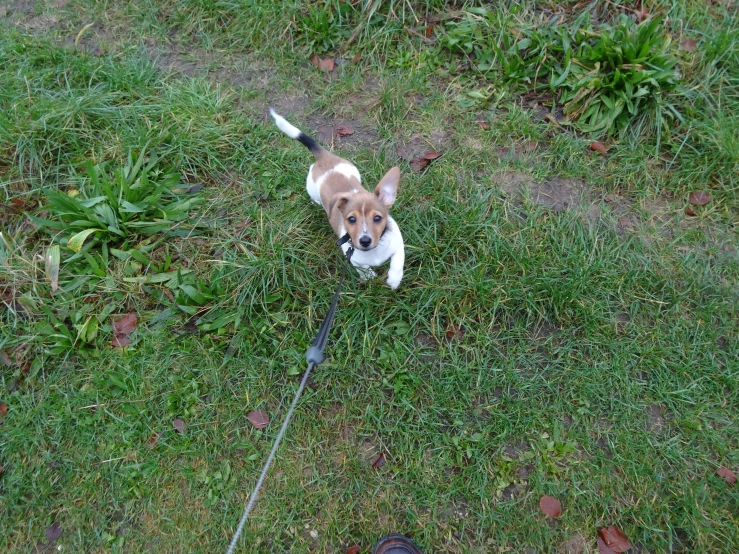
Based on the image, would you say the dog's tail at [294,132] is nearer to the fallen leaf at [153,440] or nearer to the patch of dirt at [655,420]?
the fallen leaf at [153,440]

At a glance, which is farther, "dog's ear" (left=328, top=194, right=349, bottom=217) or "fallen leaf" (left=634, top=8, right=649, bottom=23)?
"fallen leaf" (left=634, top=8, right=649, bottom=23)

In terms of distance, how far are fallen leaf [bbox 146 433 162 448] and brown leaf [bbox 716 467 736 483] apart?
3.57m

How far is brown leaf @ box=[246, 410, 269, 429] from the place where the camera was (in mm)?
2883

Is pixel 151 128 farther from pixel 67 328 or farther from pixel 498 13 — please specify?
pixel 498 13

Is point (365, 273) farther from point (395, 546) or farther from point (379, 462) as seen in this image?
point (395, 546)

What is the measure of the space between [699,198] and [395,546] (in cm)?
353

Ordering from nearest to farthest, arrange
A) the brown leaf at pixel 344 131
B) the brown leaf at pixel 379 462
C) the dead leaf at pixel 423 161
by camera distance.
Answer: the brown leaf at pixel 379 462
the dead leaf at pixel 423 161
the brown leaf at pixel 344 131

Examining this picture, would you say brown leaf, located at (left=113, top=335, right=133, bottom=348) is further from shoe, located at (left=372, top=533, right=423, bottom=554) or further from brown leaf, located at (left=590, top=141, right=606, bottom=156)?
brown leaf, located at (left=590, top=141, right=606, bottom=156)

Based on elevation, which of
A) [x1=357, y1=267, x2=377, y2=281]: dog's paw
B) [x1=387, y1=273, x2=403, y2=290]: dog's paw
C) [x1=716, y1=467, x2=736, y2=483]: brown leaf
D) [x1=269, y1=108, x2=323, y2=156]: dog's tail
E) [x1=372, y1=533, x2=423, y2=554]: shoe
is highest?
[x1=269, y1=108, x2=323, y2=156]: dog's tail

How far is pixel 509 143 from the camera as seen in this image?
3.72 meters

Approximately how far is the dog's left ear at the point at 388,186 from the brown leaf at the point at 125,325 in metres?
2.02

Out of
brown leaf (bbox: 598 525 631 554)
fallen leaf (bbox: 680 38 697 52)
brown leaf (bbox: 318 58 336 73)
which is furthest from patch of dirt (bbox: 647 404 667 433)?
brown leaf (bbox: 318 58 336 73)

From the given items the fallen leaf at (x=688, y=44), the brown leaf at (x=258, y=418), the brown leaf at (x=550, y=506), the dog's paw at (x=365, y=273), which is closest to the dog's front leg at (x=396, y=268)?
the dog's paw at (x=365, y=273)

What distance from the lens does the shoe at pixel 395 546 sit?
2.51m
